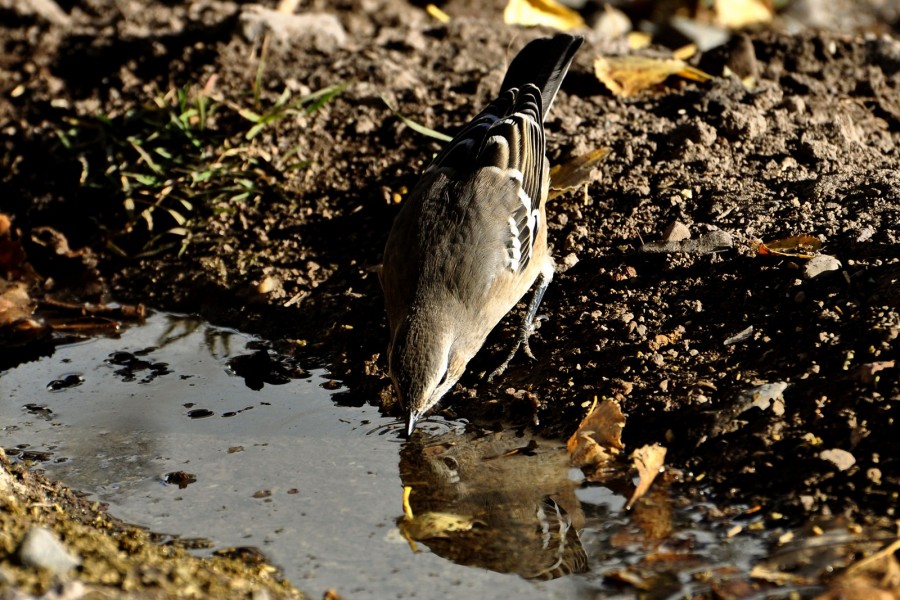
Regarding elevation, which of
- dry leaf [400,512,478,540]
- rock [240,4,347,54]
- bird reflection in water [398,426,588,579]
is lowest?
dry leaf [400,512,478,540]

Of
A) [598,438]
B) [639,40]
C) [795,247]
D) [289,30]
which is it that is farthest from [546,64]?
[598,438]

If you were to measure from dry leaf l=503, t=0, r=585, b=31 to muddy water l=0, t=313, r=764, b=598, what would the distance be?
4.06 m

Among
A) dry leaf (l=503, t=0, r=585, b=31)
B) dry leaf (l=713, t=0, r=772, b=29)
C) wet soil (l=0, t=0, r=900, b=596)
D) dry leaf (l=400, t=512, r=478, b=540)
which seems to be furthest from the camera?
dry leaf (l=713, t=0, r=772, b=29)

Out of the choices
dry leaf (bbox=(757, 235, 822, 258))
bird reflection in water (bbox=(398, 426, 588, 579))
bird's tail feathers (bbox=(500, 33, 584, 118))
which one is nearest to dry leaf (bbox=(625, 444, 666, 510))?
bird reflection in water (bbox=(398, 426, 588, 579))

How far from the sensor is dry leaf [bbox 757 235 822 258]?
18.1ft

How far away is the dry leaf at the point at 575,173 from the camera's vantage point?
21.4ft

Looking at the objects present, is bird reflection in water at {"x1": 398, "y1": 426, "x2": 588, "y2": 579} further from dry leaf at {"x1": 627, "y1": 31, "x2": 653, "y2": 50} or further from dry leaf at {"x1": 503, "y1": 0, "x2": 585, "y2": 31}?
dry leaf at {"x1": 503, "y1": 0, "x2": 585, "y2": 31}

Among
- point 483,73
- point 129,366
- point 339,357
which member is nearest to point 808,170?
point 483,73

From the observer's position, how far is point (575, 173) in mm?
6578

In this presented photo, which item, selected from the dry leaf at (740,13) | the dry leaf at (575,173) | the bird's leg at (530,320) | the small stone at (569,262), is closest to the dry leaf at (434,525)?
the bird's leg at (530,320)

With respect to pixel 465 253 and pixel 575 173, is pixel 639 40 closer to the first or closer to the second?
pixel 575 173

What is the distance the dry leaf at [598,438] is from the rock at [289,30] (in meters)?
4.30

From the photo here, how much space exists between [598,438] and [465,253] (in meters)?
1.42

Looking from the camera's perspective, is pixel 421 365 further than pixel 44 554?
Yes
